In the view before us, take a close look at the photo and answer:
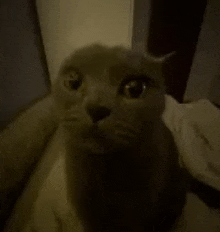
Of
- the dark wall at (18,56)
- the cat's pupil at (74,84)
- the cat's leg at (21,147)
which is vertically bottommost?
the cat's leg at (21,147)

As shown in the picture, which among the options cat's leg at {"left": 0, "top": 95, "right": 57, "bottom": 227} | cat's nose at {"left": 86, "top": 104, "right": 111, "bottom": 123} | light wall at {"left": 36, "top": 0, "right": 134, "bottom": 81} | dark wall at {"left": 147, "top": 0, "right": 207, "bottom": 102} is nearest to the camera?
cat's nose at {"left": 86, "top": 104, "right": 111, "bottom": 123}

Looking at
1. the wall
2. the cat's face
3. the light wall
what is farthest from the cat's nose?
the wall

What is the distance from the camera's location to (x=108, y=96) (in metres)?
0.45

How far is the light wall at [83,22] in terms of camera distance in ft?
2.66

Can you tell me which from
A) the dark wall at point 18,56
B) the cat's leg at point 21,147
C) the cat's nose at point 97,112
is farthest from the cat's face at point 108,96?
the dark wall at point 18,56

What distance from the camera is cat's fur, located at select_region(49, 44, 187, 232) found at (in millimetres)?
430

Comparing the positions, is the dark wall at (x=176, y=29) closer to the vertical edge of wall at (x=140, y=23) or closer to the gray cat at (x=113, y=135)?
the vertical edge of wall at (x=140, y=23)

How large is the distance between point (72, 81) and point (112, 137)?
0.17 metres

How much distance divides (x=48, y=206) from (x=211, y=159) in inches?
23.7

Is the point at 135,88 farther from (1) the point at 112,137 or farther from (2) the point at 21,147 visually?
(2) the point at 21,147

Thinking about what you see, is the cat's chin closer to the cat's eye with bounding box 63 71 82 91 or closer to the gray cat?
the gray cat

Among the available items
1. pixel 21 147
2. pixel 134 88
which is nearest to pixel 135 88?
A: pixel 134 88

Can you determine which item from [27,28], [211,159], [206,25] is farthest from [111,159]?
[206,25]

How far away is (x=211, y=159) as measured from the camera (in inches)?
32.8
